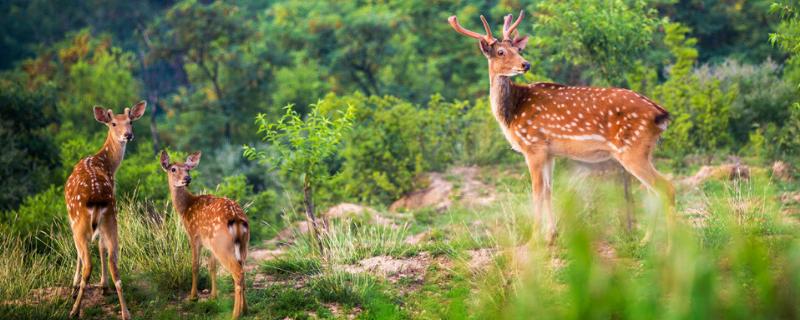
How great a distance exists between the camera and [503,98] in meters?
9.60

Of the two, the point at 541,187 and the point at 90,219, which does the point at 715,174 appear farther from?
the point at 90,219

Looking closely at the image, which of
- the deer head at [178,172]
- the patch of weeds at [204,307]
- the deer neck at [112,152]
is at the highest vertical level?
the deer neck at [112,152]

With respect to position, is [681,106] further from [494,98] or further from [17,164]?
[17,164]

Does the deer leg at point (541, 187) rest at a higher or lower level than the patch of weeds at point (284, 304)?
higher

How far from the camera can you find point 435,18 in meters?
31.0

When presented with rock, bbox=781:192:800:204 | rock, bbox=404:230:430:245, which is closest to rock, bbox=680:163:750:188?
rock, bbox=781:192:800:204

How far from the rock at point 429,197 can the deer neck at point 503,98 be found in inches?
239

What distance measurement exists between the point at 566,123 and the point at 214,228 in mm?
3816

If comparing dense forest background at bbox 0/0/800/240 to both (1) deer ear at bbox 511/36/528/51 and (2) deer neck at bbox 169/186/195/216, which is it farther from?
(1) deer ear at bbox 511/36/528/51

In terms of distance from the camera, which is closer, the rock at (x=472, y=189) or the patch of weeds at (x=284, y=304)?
the patch of weeds at (x=284, y=304)

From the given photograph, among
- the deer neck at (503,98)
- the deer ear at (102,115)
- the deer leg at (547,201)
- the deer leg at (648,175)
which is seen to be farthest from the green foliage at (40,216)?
the deer leg at (648,175)

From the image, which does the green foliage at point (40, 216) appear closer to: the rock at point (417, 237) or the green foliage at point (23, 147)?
the green foliage at point (23, 147)

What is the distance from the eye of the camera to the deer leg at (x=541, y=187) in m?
9.52

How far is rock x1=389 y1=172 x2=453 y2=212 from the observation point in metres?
16.1
